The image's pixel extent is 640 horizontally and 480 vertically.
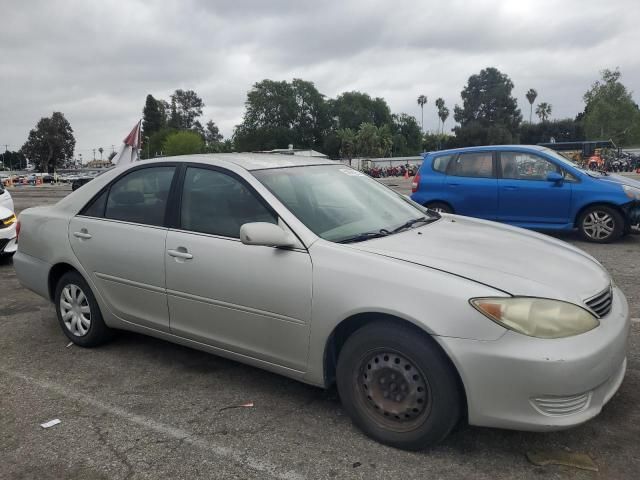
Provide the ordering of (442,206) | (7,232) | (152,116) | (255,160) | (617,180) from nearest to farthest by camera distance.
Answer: (255,160) < (7,232) < (617,180) < (442,206) < (152,116)

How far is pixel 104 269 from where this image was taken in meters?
4.04

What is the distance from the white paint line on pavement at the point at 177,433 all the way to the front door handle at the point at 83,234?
3.50 ft

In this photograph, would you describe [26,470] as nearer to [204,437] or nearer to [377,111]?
[204,437]

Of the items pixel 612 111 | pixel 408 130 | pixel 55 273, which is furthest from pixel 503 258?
pixel 408 130

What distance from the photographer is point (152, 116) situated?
113 meters

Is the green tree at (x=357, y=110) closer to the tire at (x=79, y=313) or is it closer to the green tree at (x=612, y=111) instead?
the green tree at (x=612, y=111)

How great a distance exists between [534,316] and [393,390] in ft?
2.53

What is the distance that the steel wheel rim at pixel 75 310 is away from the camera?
14.2ft

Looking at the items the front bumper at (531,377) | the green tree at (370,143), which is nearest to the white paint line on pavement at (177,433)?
the front bumper at (531,377)

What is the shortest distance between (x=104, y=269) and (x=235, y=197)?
126 cm

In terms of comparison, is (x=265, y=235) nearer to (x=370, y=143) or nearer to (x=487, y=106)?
(x=370, y=143)

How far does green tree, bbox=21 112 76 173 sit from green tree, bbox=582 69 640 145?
94.4 metres

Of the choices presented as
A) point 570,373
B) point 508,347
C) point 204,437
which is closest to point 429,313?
point 508,347

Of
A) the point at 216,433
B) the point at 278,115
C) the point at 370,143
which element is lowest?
the point at 216,433
